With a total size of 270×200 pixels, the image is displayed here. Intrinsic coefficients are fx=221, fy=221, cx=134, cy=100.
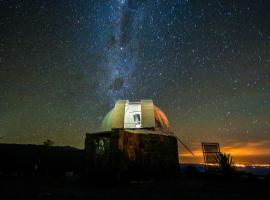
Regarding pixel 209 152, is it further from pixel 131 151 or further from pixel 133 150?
pixel 131 151

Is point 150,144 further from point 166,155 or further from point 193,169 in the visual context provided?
point 193,169

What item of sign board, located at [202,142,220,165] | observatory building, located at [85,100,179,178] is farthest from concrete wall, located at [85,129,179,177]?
sign board, located at [202,142,220,165]

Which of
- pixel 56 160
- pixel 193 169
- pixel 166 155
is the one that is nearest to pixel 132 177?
pixel 166 155

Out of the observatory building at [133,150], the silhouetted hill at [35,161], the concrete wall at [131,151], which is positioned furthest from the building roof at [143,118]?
the silhouetted hill at [35,161]

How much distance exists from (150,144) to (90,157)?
3720 millimetres

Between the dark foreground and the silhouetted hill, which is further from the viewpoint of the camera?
the silhouetted hill

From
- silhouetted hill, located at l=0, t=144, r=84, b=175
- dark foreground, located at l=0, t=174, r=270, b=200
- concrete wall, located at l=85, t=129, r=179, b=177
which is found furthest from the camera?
silhouetted hill, located at l=0, t=144, r=84, b=175

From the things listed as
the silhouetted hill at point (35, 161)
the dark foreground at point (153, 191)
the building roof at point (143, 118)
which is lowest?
the dark foreground at point (153, 191)

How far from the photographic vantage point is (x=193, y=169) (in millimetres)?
15320

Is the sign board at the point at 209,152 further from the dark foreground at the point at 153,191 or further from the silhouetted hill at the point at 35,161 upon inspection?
the silhouetted hill at the point at 35,161

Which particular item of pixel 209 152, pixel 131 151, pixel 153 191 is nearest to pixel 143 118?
pixel 131 151

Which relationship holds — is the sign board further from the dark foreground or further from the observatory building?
the observatory building

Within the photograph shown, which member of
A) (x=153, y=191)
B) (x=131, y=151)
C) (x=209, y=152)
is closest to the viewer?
(x=153, y=191)

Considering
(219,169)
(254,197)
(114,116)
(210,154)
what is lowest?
(254,197)
